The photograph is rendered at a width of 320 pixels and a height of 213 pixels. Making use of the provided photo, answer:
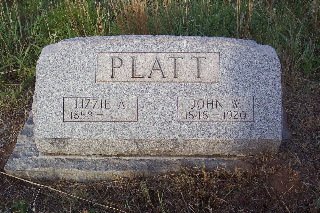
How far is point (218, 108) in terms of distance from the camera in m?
3.25

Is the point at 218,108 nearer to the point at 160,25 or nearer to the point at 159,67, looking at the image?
the point at 159,67

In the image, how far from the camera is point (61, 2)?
489 cm

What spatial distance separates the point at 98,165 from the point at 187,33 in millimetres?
1549

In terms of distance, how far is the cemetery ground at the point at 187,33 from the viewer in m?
3.17

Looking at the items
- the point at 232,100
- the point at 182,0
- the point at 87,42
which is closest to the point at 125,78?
the point at 87,42

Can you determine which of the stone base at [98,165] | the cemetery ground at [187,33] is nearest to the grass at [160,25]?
the cemetery ground at [187,33]

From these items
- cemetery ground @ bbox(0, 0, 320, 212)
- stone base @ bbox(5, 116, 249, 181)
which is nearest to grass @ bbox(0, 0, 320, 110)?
cemetery ground @ bbox(0, 0, 320, 212)

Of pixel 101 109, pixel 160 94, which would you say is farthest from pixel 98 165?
pixel 160 94

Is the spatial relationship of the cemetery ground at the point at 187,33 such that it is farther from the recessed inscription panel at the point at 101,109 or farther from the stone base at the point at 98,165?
the recessed inscription panel at the point at 101,109

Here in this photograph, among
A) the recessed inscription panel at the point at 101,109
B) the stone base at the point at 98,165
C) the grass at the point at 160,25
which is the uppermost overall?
the grass at the point at 160,25

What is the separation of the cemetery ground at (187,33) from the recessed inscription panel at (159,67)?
57 cm

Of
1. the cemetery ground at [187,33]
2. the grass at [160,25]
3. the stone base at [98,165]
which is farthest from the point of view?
the grass at [160,25]

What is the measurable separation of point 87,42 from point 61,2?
69.0 inches

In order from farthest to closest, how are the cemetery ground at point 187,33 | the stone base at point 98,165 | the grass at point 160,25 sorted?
the grass at point 160,25, the stone base at point 98,165, the cemetery ground at point 187,33
